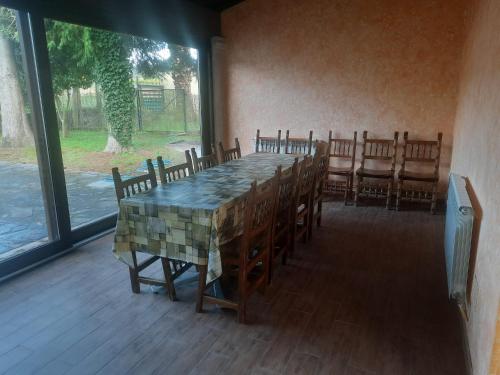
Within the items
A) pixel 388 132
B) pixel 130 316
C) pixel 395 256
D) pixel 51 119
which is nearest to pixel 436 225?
pixel 395 256

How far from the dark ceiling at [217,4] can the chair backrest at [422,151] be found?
2.92m

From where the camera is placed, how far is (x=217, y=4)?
4.95m

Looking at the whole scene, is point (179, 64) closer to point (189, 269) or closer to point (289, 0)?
point (289, 0)

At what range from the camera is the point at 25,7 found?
2.71m

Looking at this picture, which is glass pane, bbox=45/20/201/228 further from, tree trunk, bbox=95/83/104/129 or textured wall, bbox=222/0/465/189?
textured wall, bbox=222/0/465/189

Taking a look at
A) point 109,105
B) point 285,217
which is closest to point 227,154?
point 285,217

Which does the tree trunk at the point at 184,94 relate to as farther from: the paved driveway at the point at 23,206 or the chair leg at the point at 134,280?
the chair leg at the point at 134,280

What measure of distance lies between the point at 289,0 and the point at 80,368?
4680 millimetres

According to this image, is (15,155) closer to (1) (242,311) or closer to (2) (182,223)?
(2) (182,223)

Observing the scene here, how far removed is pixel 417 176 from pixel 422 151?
45 centimetres

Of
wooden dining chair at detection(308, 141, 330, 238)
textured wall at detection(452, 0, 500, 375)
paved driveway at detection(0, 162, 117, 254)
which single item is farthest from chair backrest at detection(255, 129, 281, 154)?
textured wall at detection(452, 0, 500, 375)

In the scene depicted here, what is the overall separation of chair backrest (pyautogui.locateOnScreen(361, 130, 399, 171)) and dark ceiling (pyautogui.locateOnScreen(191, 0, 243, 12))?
2548 mm

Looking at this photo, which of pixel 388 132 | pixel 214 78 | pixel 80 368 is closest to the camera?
pixel 80 368

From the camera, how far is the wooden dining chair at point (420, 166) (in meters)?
4.17
